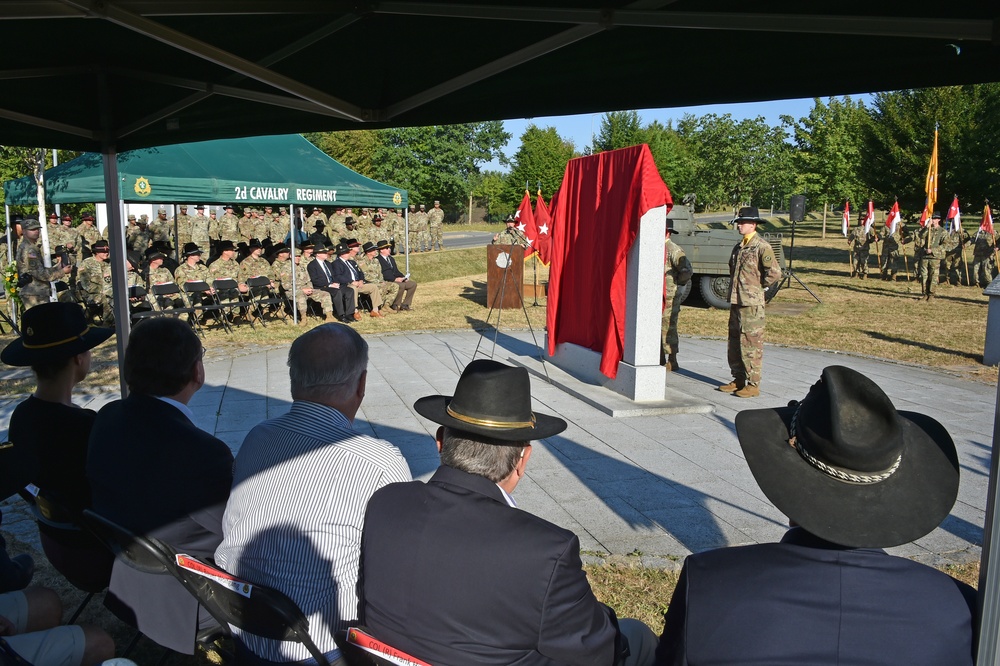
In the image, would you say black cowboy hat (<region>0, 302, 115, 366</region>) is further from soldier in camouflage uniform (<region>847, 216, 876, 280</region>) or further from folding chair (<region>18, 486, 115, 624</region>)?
soldier in camouflage uniform (<region>847, 216, 876, 280</region>)

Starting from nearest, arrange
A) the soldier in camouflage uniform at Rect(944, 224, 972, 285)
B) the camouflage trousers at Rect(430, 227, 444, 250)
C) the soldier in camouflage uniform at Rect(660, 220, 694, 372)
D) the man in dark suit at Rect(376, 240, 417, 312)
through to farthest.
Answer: the soldier in camouflage uniform at Rect(660, 220, 694, 372)
the man in dark suit at Rect(376, 240, 417, 312)
the soldier in camouflage uniform at Rect(944, 224, 972, 285)
the camouflage trousers at Rect(430, 227, 444, 250)

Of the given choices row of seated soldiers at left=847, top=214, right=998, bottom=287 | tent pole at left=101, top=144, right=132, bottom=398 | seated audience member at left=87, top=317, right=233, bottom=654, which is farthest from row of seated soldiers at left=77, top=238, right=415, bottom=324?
row of seated soldiers at left=847, top=214, right=998, bottom=287

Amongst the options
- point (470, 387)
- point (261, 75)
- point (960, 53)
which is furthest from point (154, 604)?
point (960, 53)

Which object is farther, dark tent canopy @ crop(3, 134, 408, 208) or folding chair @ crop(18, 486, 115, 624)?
dark tent canopy @ crop(3, 134, 408, 208)

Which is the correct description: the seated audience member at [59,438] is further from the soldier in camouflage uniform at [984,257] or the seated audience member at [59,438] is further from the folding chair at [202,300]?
the soldier in camouflage uniform at [984,257]

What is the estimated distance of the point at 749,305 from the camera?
25.6 feet

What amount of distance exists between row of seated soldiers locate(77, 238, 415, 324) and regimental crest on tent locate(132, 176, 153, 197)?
1227 mm

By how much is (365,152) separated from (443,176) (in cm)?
643

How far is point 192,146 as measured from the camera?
12.8 m

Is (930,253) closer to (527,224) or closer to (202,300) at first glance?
(527,224)

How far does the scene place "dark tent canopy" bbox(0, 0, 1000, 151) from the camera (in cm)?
248

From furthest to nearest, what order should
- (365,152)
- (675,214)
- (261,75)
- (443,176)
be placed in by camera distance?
(443,176), (365,152), (675,214), (261,75)

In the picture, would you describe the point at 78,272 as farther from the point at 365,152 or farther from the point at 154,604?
the point at 365,152

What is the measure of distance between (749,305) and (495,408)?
249 inches
